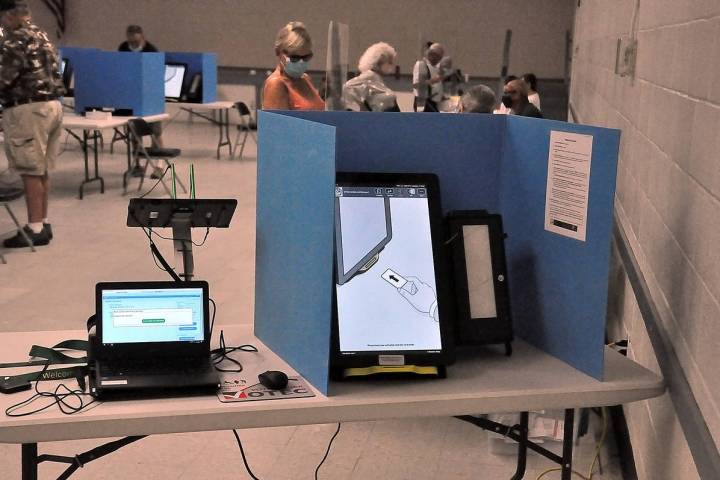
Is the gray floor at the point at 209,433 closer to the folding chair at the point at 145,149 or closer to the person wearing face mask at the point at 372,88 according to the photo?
the folding chair at the point at 145,149

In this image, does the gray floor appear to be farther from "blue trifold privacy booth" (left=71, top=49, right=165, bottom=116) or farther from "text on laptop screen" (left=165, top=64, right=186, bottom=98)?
"text on laptop screen" (left=165, top=64, right=186, bottom=98)

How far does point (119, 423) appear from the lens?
5.28 ft

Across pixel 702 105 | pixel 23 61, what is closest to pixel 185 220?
pixel 702 105

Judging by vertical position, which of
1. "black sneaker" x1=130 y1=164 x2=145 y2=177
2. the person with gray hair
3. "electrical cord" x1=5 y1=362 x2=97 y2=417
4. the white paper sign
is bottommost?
"black sneaker" x1=130 y1=164 x2=145 y2=177

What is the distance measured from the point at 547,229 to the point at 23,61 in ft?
14.0

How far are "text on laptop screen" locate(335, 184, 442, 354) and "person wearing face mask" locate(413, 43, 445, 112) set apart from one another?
6.08 meters

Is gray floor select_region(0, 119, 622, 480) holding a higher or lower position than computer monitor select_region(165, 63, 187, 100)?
lower

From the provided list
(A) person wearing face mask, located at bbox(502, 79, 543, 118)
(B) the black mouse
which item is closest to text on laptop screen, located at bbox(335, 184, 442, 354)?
(B) the black mouse

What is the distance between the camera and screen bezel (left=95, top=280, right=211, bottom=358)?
1808 mm

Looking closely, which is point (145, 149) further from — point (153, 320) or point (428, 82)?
point (153, 320)

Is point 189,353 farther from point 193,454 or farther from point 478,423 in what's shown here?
point 193,454

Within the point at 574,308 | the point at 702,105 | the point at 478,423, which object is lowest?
the point at 478,423

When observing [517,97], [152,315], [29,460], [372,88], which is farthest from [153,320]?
[517,97]

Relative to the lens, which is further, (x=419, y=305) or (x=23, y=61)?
(x=23, y=61)
